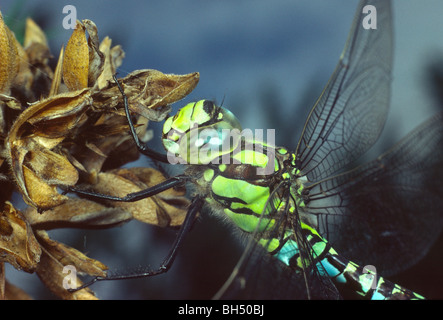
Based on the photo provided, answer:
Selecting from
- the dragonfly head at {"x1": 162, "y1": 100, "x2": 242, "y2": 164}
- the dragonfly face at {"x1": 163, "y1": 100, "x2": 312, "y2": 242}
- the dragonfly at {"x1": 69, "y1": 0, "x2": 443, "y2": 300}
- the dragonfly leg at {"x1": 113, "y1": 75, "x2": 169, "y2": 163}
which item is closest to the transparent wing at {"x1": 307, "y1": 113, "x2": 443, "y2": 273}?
the dragonfly at {"x1": 69, "y1": 0, "x2": 443, "y2": 300}

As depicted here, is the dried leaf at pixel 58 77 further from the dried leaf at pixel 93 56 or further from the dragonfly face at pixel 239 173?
the dragonfly face at pixel 239 173

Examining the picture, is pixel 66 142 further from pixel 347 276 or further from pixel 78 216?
pixel 347 276

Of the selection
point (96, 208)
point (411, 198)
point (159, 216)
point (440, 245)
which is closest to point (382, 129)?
point (411, 198)

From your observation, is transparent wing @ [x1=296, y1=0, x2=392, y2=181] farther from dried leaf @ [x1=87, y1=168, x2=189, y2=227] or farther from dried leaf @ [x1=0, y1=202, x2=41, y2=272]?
dried leaf @ [x1=0, y1=202, x2=41, y2=272]

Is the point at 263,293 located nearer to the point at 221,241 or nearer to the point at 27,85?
the point at 221,241

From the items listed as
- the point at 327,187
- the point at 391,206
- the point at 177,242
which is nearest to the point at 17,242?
the point at 177,242

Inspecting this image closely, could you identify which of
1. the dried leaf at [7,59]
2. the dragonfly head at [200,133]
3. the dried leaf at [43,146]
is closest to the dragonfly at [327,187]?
the dragonfly head at [200,133]
